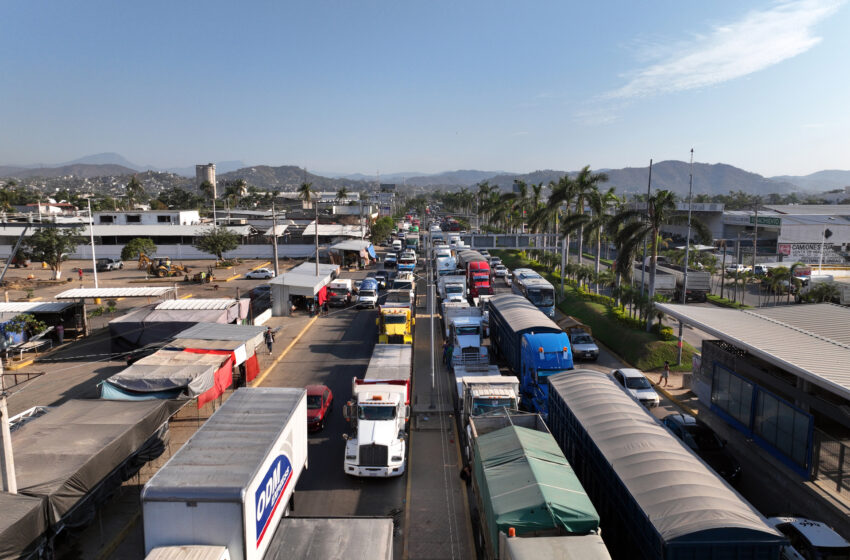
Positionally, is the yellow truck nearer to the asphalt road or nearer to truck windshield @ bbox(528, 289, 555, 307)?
the asphalt road

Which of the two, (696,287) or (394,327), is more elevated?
(394,327)

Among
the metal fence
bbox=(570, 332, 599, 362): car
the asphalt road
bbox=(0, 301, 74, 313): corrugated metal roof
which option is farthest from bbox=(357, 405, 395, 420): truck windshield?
bbox=(0, 301, 74, 313): corrugated metal roof

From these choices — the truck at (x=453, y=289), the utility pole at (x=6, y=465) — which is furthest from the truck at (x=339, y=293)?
the utility pole at (x=6, y=465)

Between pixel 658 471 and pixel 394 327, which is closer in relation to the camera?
pixel 658 471

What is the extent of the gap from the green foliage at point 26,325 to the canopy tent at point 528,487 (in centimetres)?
2814

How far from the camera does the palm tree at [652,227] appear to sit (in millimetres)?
30656

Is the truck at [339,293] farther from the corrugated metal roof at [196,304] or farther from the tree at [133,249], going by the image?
the tree at [133,249]

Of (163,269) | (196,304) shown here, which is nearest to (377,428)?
(196,304)

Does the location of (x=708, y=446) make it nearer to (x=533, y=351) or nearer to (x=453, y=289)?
(x=533, y=351)

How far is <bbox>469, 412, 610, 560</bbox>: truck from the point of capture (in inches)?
393

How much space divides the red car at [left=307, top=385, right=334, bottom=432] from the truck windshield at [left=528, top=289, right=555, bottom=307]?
1901 cm

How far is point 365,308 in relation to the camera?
41.4 metres

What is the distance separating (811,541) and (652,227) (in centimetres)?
2210

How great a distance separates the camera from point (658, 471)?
11.3 meters
